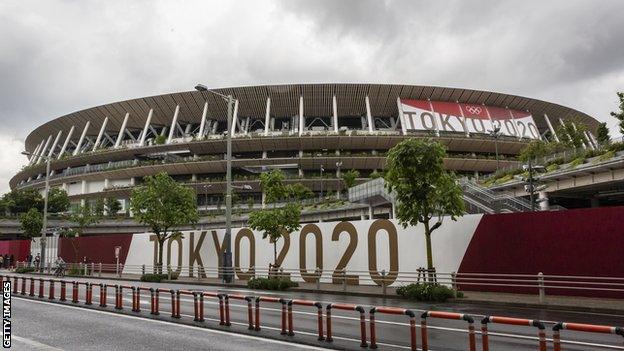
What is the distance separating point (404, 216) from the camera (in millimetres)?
21531

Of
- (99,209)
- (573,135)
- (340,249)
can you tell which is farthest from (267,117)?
(340,249)

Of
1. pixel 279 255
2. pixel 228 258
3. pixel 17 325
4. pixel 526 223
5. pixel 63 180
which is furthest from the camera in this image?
pixel 63 180

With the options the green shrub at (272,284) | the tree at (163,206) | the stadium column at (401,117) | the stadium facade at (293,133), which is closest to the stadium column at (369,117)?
the stadium facade at (293,133)

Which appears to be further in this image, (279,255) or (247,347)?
(279,255)

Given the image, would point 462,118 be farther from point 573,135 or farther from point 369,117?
point 573,135

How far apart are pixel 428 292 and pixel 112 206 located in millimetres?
78704

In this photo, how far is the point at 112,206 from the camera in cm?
8738

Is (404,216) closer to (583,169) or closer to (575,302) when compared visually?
(575,302)

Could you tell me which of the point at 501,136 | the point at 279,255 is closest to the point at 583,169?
the point at 279,255

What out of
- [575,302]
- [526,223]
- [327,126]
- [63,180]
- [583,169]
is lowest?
[575,302]

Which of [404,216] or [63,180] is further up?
[63,180]

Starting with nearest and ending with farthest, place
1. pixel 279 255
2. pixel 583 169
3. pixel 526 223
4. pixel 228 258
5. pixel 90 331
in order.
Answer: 1. pixel 90 331
2. pixel 526 223
3. pixel 228 258
4. pixel 279 255
5. pixel 583 169

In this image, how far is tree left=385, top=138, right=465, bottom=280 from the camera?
21062mm

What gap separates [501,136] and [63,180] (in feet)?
278
